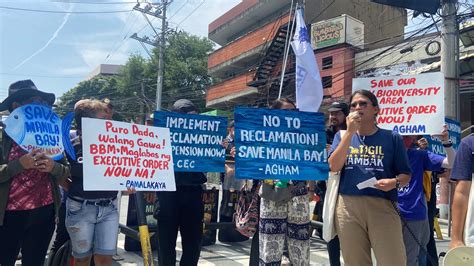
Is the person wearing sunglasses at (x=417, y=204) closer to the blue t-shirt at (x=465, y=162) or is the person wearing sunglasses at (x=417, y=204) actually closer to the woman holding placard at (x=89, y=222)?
the blue t-shirt at (x=465, y=162)

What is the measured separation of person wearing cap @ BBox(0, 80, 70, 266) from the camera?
3180 mm

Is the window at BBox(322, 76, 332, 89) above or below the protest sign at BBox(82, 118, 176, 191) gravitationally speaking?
above

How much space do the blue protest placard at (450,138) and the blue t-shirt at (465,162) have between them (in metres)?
2.64

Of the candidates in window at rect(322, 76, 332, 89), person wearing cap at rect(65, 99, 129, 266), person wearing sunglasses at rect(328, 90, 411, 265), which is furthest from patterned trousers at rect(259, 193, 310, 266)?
window at rect(322, 76, 332, 89)

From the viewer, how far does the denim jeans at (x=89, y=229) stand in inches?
131

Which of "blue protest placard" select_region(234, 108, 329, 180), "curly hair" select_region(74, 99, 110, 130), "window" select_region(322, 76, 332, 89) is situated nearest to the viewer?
"curly hair" select_region(74, 99, 110, 130)

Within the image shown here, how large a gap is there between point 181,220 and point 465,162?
2.37 meters

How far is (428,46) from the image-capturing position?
676 inches

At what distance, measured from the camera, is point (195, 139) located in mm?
4375

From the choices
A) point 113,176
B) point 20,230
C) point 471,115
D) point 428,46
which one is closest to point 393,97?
point 113,176

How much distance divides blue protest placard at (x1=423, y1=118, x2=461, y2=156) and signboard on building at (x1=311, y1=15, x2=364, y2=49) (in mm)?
16440

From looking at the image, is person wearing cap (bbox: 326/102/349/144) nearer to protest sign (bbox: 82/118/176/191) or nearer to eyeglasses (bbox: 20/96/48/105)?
protest sign (bbox: 82/118/176/191)

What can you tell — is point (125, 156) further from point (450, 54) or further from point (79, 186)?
point (450, 54)

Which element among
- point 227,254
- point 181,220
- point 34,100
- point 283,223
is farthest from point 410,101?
point 34,100
